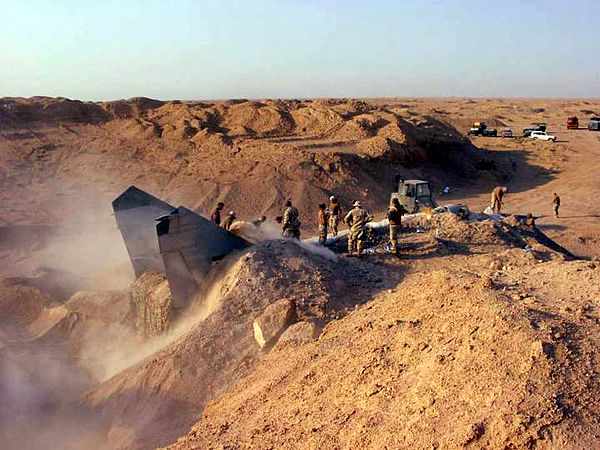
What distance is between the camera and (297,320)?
8.33m

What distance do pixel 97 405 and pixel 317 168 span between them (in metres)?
15.8

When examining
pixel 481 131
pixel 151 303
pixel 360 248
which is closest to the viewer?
pixel 151 303

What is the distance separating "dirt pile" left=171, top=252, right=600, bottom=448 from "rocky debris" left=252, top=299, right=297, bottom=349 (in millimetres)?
1383

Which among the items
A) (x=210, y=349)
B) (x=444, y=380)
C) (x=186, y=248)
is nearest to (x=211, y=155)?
(x=186, y=248)

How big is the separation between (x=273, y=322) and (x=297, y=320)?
361 mm

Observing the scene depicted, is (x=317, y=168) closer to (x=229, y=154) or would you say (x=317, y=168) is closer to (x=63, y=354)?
(x=229, y=154)

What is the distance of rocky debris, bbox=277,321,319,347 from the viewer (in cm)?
752

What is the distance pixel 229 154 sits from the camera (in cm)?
2477

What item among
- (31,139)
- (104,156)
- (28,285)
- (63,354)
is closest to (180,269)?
(63,354)

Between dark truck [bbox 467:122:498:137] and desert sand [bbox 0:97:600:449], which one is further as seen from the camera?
dark truck [bbox 467:122:498:137]

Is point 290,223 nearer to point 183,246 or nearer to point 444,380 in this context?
point 183,246

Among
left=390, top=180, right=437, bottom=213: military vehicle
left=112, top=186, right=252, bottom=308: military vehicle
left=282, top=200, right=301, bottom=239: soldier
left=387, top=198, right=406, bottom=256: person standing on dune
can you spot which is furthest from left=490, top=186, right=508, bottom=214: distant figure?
left=112, top=186, right=252, bottom=308: military vehicle

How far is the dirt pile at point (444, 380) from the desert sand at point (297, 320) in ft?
0.05

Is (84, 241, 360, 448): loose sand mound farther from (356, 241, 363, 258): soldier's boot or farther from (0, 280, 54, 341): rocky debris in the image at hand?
(0, 280, 54, 341): rocky debris
